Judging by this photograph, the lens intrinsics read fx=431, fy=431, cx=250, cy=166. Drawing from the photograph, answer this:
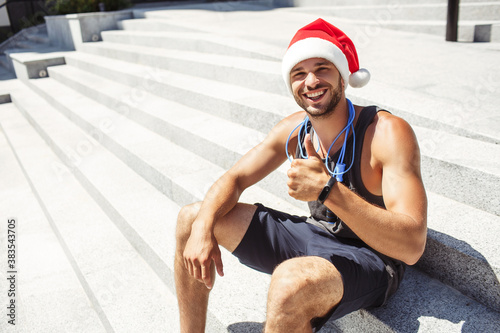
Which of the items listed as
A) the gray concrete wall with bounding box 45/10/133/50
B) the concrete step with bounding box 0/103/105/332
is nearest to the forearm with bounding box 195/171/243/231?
the concrete step with bounding box 0/103/105/332

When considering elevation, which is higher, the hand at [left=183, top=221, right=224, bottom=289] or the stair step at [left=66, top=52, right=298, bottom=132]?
the stair step at [left=66, top=52, right=298, bottom=132]

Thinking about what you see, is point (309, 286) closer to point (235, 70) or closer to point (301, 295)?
point (301, 295)

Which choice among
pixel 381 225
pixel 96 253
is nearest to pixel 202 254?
pixel 381 225

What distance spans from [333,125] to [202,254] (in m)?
0.84

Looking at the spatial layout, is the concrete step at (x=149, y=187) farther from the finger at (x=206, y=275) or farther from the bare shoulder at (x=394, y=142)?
the bare shoulder at (x=394, y=142)

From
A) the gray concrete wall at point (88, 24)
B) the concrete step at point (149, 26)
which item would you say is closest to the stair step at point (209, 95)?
the concrete step at point (149, 26)

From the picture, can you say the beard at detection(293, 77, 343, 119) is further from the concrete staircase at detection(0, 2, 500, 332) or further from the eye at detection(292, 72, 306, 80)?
the concrete staircase at detection(0, 2, 500, 332)

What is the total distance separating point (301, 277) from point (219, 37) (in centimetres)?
511

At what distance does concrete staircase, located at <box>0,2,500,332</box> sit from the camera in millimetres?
2045

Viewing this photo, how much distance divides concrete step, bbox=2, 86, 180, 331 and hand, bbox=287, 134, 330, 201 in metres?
1.40

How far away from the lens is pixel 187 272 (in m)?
2.13

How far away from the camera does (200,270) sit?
6.51 feet

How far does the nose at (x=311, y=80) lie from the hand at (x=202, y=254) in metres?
0.80

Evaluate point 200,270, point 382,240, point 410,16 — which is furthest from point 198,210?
point 410,16
